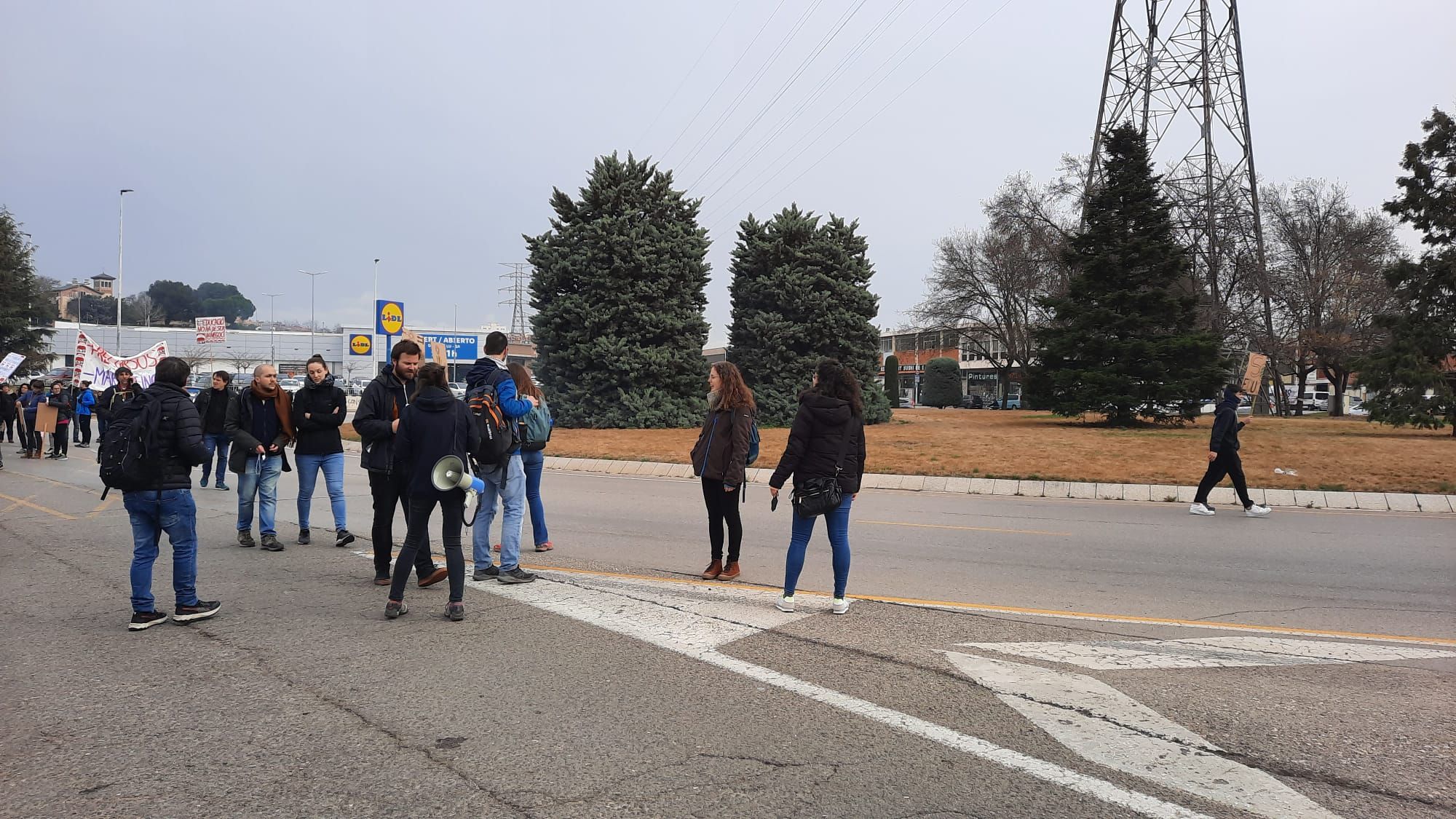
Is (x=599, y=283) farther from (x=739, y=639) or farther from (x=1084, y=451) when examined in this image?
(x=739, y=639)

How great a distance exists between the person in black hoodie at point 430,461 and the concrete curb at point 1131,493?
10.3 metres

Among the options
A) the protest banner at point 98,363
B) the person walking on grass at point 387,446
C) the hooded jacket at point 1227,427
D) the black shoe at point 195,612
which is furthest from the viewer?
the protest banner at point 98,363

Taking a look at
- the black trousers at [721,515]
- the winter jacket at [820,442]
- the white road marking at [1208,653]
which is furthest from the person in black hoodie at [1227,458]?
the winter jacket at [820,442]

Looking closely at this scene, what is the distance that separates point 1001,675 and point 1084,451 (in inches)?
673

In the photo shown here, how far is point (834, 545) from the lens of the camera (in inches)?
264

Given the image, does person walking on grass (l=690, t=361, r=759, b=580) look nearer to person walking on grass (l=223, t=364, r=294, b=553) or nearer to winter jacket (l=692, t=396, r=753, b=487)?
winter jacket (l=692, t=396, r=753, b=487)

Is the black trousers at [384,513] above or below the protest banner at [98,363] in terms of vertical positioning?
below

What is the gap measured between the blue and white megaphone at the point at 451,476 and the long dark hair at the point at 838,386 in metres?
2.51

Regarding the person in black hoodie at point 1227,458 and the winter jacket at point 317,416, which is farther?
the person in black hoodie at point 1227,458

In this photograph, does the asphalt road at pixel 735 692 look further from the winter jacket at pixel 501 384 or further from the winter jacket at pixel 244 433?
the winter jacket at pixel 501 384

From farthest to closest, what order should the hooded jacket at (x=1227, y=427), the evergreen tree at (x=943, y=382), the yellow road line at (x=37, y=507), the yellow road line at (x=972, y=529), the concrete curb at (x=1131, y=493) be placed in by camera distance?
the evergreen tree at (x=943, y=382), the concrete curb at (x=1131, y=493), the hooded jacket at (x=1227, y=427), the yellow road line at (x=37, y=507), the yellow road line at (x=972, y=529)

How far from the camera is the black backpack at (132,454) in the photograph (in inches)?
236

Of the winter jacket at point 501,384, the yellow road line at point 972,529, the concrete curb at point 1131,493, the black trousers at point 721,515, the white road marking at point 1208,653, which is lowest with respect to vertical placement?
the white road marking at point 1208,653

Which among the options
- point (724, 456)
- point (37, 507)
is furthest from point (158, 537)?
point (37, 507)
